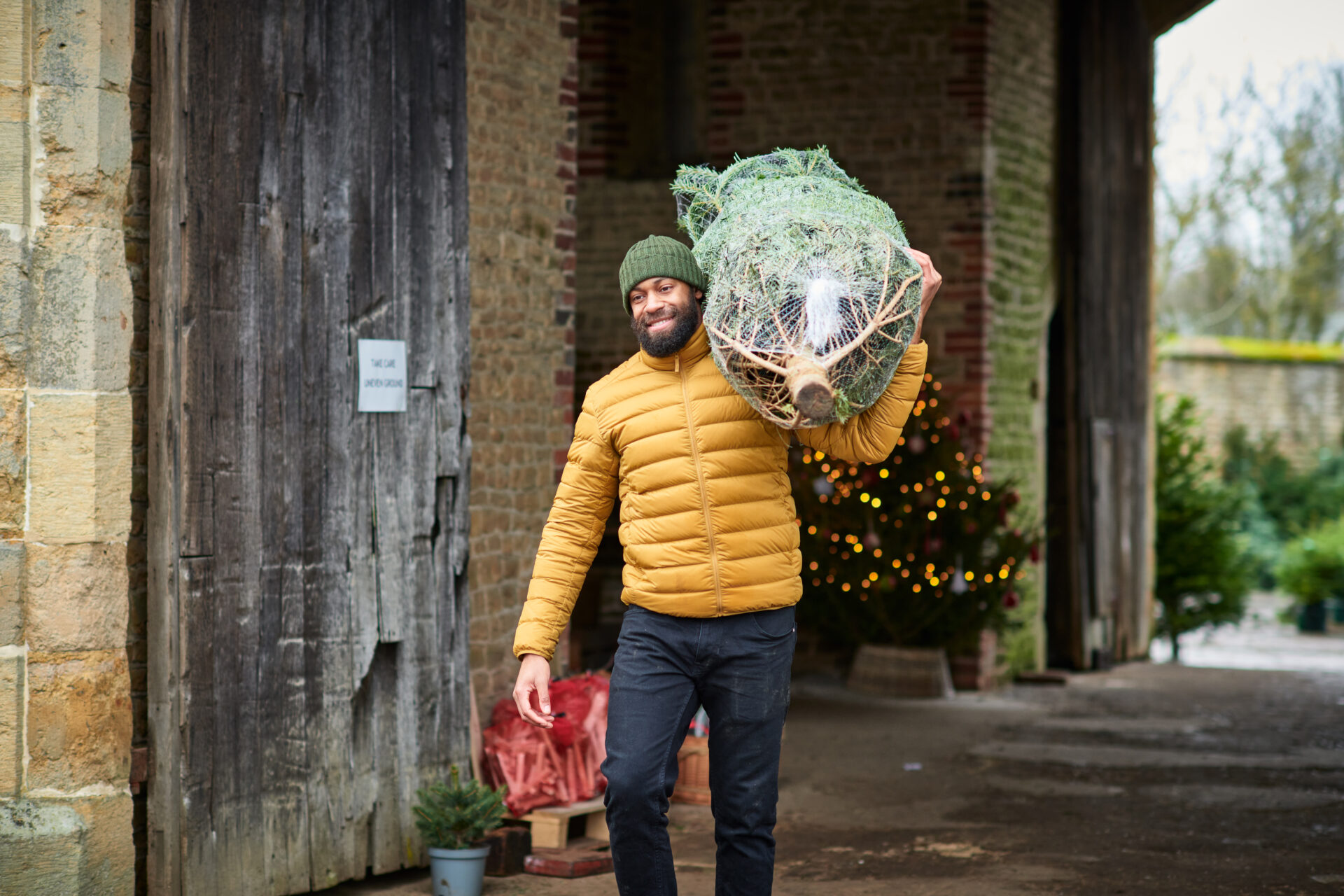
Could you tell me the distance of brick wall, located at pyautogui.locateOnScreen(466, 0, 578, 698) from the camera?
5738mm

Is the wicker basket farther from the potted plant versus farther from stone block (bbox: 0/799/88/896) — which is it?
stone block (bbox: 0/799/88/896)

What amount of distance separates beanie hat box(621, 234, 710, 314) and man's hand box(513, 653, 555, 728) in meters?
0.85

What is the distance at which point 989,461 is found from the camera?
9594mm

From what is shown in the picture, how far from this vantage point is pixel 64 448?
394 cm

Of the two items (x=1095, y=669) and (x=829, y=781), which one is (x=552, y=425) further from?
(x=1095, y=669)

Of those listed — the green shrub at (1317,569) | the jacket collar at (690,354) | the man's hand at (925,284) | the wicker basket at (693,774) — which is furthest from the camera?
the green shrub at (1317,569)

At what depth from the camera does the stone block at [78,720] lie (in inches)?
153

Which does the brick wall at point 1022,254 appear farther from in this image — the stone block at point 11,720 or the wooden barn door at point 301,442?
the stone block at point 11,720

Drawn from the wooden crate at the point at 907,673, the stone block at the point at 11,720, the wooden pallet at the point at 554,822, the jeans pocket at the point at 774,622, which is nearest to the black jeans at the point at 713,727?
the jeans pocket at the point at 774,622

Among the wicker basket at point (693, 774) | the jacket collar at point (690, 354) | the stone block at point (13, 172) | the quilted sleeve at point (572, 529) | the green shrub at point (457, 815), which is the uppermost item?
the stone block at point (13, 172)

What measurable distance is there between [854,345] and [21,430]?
2298 mm

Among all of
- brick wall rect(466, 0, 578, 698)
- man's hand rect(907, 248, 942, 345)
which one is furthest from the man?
brick wall rect(466, 0, 578, 698)

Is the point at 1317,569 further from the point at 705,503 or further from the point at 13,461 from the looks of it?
the point at 13,461

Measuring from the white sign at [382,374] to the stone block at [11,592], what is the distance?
3.71 ft
